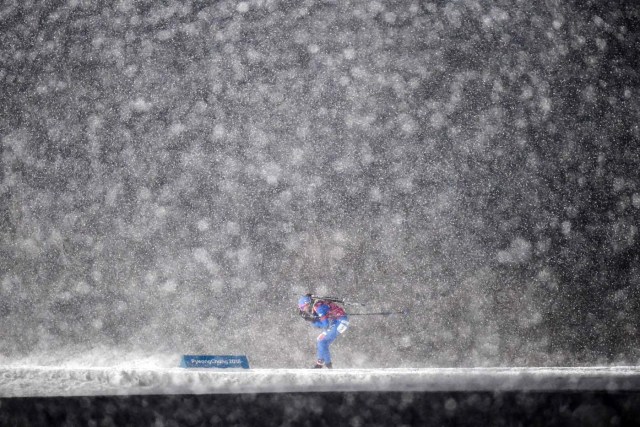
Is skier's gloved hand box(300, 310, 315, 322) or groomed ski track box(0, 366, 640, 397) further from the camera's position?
skier's gloved hand box(300, 310, 315, 322)

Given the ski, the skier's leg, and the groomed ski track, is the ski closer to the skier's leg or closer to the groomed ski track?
the skier's leg

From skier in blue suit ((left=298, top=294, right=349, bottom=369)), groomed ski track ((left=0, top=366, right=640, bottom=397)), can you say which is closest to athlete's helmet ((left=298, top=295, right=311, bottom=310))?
skier in blue suit ((left=298, top=294, right=349, bottom=369))

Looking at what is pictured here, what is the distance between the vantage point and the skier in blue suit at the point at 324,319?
4.17 feet

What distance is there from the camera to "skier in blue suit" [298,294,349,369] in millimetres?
1271

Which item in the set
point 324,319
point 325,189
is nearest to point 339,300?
point 324,319

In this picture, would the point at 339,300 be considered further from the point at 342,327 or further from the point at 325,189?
the point at 325,189

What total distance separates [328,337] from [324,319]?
0.25 ft

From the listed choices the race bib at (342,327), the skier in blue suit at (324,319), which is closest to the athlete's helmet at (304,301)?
the skier in blue suit at (324,319)

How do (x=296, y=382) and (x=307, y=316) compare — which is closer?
(x=296, y=382)

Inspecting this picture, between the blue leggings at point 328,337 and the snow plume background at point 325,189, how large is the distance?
0.10 feet

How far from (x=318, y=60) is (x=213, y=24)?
32cm

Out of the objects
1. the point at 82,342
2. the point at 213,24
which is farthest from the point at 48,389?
the point at 213,24

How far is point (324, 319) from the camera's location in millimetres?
1269

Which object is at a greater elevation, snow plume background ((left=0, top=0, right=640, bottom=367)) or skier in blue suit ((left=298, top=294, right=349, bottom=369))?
snow plume background ((left=0, top=0, right=640, bottom=367))
